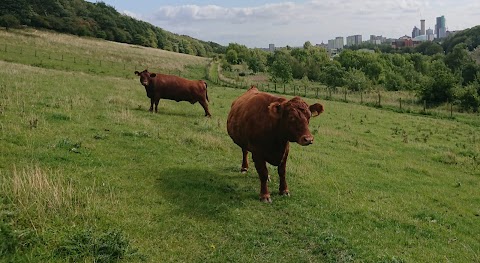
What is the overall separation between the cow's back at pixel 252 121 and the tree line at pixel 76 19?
70709 mm

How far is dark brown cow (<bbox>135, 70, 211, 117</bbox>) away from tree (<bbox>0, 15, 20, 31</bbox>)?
58.5 m

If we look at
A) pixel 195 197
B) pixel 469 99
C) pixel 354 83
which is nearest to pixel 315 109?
pixel 195 197

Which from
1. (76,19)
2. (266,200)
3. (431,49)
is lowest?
(266,200)

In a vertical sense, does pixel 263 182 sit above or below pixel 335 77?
below

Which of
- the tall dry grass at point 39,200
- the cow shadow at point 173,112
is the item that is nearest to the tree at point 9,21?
the cow shadow at point 173,112

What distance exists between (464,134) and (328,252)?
72.6 feet

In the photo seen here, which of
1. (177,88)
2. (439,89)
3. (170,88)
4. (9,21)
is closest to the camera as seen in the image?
(170,88)

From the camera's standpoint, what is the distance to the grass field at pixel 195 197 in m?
6.09

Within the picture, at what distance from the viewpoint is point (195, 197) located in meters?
8.70

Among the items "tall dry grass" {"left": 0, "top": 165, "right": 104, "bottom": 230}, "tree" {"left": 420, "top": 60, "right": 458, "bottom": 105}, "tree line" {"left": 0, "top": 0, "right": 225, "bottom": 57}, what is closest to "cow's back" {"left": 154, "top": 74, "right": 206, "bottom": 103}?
"tall dry grass" {"left": 0, "top": 165, "right": 104, "bottom": 230}

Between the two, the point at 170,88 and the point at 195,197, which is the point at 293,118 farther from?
the point at 170,88

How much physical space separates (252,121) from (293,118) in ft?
4.31

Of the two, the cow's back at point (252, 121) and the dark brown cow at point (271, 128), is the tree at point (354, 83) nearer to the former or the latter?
the cow's back at point (252, 121)

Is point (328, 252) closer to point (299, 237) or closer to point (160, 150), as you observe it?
point (299, 237)
